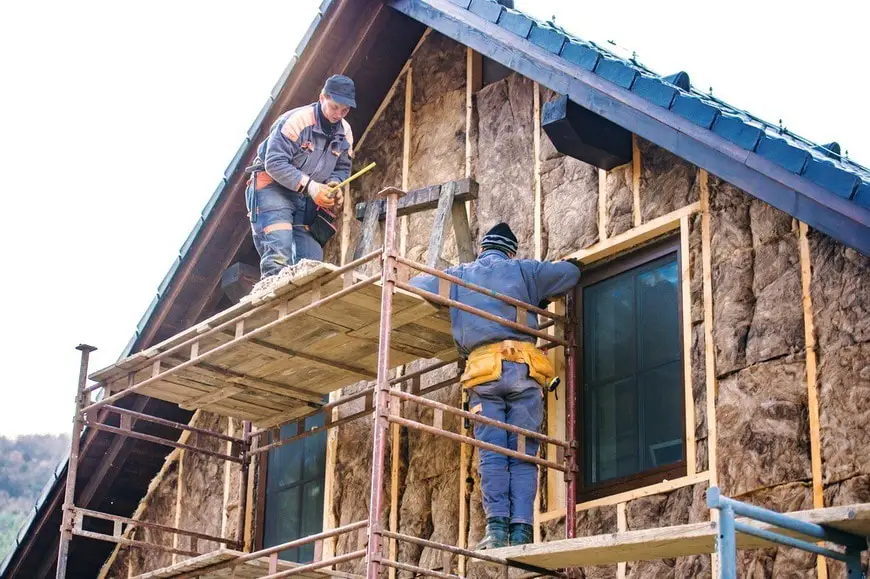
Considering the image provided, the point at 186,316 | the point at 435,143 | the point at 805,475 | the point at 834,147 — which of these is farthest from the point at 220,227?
the point at 805,475

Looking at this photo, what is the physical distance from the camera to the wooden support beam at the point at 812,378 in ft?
29.6

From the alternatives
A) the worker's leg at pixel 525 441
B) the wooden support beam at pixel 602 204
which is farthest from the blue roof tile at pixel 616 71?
the worker's leg at pixel 525 441

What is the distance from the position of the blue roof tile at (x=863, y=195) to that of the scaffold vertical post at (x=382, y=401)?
3053 mm

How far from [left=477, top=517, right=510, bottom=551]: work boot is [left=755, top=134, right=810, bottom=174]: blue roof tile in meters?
3.00

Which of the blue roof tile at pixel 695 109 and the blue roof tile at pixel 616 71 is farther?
the blue roof tile at pixel 616 71

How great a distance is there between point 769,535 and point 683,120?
3058 mm

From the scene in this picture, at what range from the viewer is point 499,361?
1066 cm

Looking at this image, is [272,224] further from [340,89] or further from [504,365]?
[504,365]

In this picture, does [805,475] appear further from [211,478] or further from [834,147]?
[211,478]

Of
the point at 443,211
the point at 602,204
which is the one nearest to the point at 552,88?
the point at 602,204

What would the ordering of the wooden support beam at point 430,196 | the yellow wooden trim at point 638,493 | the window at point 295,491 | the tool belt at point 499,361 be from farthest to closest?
the window at point 295,491 → the wooden support beam at point 430,196 → the tool belt at point 499,361 → the yellow wooden trim at point 638,493

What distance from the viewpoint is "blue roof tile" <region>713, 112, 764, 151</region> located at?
931cm

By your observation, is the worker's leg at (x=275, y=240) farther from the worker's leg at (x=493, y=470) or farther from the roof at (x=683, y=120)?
the worker's leg at (x=493, y=470)

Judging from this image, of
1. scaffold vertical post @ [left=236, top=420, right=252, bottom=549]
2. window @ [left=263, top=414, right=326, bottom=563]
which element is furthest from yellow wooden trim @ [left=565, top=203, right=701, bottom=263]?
scaffold vertical post @ [left=236, top=420, right=252, bottom=549]
